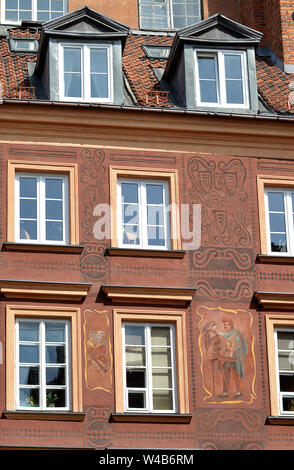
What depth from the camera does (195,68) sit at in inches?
1179

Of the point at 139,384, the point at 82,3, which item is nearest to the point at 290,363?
the point at 139,384

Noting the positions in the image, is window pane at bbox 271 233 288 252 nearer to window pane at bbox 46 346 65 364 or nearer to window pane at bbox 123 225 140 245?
window pane at bbox 123 225 140 245

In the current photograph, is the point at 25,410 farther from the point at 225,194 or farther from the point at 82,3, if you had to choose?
the point at 82,3

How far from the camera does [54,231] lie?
27.9 metres

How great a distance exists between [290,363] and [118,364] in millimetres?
3649

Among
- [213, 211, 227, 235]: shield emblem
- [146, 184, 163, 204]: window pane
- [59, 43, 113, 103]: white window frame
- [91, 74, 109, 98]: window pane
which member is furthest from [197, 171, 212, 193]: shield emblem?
[91, 74, 109, 98]: window pane

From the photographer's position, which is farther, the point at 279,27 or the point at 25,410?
the point at 279,27

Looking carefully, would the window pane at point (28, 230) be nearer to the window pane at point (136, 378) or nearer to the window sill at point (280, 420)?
the window pane at point (136, 378)

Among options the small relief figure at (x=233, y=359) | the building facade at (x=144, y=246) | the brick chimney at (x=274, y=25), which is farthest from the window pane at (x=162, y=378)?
the brick chimney at (x=274, y=25)

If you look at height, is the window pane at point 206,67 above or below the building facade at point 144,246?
above

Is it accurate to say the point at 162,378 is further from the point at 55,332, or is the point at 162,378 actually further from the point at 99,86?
the point at 99,86

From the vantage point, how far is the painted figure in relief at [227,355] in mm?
27188

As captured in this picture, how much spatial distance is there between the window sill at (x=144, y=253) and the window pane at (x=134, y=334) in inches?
59.9

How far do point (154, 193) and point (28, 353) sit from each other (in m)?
4.51
